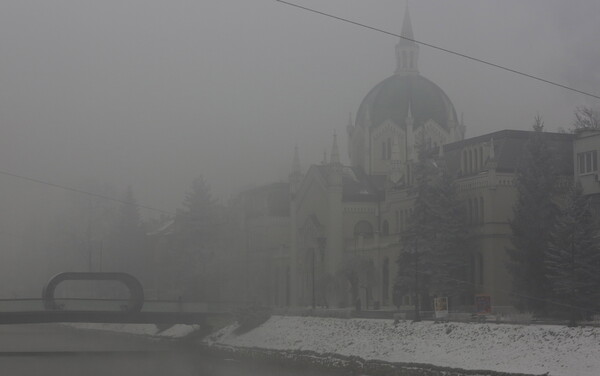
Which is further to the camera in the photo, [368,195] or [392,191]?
[368,195]

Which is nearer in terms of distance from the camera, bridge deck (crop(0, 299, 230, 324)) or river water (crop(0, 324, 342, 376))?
river water (crop(0, 324, 342, 376))

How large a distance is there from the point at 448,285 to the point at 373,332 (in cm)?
1391

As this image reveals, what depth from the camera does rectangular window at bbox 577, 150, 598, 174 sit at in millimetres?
62812

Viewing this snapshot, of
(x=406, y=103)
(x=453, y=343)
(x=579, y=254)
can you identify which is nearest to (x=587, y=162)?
(x=579, y=254)

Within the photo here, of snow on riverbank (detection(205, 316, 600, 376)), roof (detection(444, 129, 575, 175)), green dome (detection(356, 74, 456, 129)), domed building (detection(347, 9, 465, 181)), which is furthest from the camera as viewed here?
green dome (detection(356, 74, 456, 129))

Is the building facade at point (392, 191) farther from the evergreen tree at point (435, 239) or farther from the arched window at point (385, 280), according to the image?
the evergreen tree at point (435, 239)

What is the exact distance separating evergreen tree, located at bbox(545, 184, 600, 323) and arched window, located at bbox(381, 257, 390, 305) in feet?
102

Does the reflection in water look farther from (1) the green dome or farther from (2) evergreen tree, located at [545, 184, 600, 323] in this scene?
(1) the green dome

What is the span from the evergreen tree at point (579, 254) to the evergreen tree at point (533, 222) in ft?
16.8

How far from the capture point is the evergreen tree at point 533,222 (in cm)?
5859

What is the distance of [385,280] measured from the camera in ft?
277

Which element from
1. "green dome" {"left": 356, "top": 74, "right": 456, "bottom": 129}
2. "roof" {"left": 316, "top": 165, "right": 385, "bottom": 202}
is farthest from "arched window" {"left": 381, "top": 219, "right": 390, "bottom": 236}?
"green dome" {"left": 356, "top": 74, "right": 456, "bottom": 129}

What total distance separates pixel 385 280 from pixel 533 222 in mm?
26310

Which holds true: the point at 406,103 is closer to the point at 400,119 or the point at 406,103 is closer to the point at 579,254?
the point at 400,119
